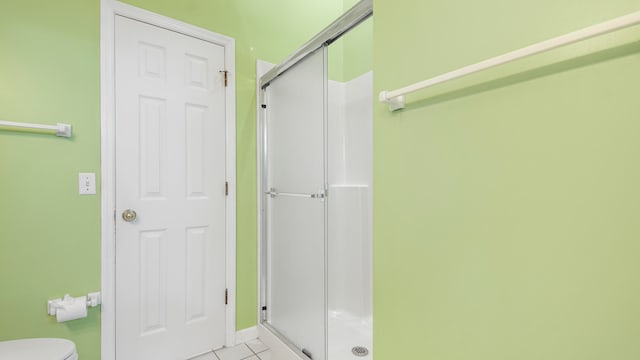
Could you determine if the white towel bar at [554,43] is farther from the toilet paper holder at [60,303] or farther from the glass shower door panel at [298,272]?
the toilet paper holder at [60,303]

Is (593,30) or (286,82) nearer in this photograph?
(593,30)

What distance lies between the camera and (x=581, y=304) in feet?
2.24

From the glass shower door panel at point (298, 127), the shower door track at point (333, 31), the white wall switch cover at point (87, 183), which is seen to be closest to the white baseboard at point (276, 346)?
the glass shower door panel at point (298, 127)

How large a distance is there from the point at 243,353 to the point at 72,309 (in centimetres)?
103

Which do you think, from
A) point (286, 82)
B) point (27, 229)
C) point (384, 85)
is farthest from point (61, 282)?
point (384, 85)

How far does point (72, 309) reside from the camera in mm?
1516

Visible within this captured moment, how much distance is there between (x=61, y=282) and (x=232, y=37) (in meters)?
1.82

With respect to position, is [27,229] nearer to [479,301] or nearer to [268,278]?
[268,278]

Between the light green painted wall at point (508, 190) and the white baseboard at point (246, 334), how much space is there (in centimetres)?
132

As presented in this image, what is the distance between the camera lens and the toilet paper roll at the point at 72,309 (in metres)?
1.49

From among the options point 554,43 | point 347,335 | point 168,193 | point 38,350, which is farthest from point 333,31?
point 347,335

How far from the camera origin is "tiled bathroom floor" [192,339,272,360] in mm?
1977

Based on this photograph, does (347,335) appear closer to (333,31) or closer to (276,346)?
(276,346)

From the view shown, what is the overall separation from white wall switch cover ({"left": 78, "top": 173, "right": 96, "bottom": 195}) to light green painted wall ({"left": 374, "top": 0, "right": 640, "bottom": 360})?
1.57m
